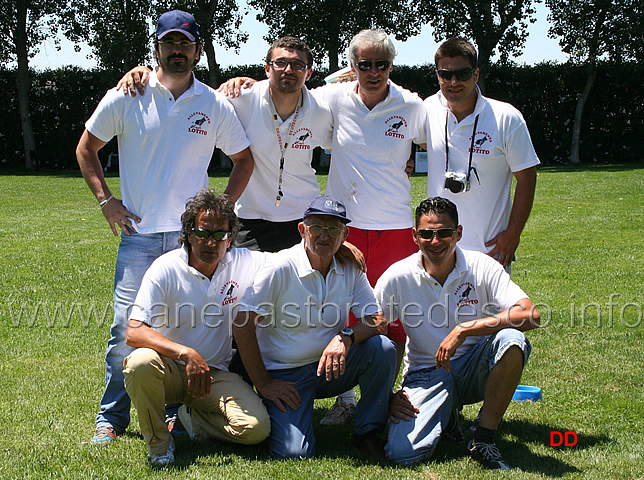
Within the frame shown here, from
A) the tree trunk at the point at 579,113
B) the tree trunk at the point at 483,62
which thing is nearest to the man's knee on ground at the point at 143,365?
the tree trunk at the point at 579,113

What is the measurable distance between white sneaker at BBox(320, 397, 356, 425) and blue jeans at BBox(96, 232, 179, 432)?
138cm

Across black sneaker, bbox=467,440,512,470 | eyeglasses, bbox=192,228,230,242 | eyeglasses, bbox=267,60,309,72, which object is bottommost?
black sneaker, bbox=467,440,512,470

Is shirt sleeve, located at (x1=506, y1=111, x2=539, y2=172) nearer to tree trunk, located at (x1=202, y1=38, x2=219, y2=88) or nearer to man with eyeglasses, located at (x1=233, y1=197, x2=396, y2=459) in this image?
man with eyeglasses, located at (x1=233, y1=197, x2=396, y2=459)

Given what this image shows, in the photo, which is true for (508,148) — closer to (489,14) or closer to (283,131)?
(283,131)

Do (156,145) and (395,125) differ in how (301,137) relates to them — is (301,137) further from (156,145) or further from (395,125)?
(156,145)

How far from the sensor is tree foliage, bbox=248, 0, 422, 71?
31.1 meters

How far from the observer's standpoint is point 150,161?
15.6 feet

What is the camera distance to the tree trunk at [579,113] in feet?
87.4

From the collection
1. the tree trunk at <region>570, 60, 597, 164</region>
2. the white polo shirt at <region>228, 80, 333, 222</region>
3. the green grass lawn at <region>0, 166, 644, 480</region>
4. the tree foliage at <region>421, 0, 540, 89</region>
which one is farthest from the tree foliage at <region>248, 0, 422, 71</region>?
the white polo shirt at <region>228, 80, 333, 222</region>

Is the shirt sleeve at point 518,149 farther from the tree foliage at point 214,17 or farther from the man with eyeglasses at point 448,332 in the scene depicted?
the tree foliage at point 214,17

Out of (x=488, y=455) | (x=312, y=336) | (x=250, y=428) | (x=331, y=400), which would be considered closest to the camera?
(x=488, y=455)

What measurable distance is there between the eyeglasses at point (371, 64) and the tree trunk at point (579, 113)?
23.5 m

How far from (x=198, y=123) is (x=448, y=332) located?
2180 millimetres

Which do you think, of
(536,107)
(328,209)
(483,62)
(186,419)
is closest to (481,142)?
(328,209)
